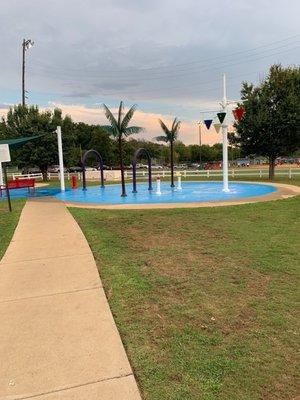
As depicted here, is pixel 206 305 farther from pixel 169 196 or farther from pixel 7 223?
Result: pixel 169 196

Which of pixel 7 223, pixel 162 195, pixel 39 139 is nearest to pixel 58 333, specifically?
pixel 7 223

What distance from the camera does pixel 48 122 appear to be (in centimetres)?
3644

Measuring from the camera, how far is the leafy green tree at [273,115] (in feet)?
92.4

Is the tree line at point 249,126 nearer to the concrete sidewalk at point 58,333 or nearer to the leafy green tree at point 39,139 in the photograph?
the leafy green tree at point 39,139

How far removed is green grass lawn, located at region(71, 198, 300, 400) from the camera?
137 inches

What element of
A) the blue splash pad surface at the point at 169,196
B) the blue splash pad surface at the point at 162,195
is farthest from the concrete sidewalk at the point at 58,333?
the blue splash pad surface at the point at 162,195

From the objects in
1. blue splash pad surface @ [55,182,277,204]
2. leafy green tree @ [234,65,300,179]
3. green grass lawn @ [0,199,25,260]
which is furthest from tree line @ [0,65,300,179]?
green grass lawn @ [0,199,25,260]

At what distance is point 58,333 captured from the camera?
4348 mm

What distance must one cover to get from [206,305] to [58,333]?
1809mm

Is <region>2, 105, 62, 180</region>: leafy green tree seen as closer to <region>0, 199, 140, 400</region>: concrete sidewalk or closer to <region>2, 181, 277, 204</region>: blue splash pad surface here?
<region>2, 181, 277, 204</region>: blue splash pad surface

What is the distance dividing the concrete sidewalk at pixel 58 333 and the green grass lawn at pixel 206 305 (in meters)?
0.20

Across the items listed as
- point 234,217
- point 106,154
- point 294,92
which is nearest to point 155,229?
point 234,217

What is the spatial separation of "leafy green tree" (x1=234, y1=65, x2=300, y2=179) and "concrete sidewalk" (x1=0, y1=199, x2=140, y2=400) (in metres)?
23.7

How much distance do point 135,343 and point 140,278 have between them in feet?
6.72
